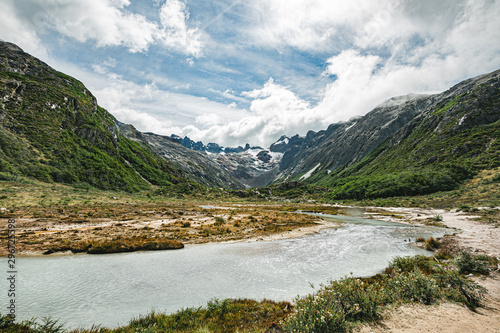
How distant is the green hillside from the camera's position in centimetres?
8925

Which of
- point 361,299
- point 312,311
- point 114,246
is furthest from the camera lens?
point 114,246

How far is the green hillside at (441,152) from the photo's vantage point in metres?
89.2

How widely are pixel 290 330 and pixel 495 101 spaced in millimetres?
216857

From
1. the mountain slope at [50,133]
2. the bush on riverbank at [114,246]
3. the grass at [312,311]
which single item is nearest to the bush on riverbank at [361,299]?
the grass at [312,311]

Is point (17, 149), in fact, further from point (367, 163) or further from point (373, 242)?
point (367, 163)

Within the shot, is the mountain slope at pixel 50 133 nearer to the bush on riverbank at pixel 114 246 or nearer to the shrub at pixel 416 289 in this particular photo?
the bush on riverbank at pixel 114 246

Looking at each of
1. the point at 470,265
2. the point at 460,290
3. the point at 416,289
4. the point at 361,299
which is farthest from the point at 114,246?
the point at 470,265

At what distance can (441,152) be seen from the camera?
11994 cm

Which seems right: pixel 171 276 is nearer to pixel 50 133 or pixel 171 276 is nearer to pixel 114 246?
pixel 114 246

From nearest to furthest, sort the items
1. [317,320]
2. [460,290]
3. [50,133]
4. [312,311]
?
[317,320]
[312,311]
[460,290]
[50,133]

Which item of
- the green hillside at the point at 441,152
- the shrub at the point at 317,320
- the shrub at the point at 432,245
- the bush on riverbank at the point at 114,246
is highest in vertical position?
the green hillside at the point at 441,152

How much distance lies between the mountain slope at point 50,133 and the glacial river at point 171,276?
3113 inches

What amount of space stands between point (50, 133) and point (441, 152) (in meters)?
221

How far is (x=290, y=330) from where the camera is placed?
7.49 m
